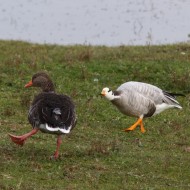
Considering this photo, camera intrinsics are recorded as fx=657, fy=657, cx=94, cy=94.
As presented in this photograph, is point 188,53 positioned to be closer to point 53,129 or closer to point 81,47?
point 81,47

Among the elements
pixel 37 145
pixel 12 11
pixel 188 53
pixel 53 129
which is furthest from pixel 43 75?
pixel 12 11

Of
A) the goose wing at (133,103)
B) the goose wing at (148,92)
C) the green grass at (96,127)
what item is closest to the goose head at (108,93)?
the goose wing at (133,103)

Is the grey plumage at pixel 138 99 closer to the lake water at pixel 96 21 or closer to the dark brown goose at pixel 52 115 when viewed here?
the dark brown goose at pixel 52 115

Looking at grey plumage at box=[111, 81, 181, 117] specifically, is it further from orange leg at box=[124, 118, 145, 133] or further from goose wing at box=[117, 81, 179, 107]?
orange leg at box=[124, 118, 145, 133]

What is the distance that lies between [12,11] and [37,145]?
49.0 ft

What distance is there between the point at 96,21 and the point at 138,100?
1193 centimetres

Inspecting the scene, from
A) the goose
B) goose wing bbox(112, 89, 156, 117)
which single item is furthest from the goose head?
goose wing bbox(112, 89, 156, 117)

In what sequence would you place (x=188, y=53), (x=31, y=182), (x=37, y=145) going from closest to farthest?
(x=31, y=182) → (x=37, y=145) → (x=188, y=53)

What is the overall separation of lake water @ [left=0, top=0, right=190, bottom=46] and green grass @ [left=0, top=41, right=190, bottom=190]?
12.4ft

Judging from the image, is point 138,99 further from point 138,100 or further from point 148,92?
point 148,92

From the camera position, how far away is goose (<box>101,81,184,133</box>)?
10078 mm

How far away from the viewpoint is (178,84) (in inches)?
507

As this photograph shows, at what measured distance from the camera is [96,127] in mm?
10156

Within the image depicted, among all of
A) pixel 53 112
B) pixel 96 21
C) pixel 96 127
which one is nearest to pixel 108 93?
pixel 96 127
